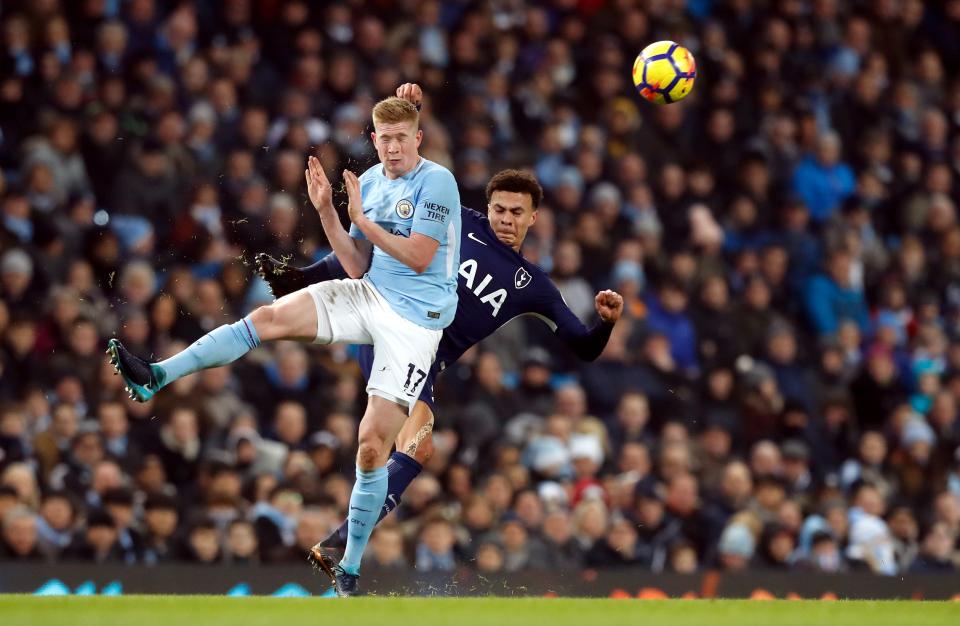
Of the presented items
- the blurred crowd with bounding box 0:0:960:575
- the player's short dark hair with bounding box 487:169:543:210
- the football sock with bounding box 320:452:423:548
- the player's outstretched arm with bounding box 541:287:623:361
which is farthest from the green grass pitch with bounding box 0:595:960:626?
the blurred crowd with bounding box 0:0:960:575

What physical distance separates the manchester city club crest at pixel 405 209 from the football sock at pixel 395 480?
1.44m

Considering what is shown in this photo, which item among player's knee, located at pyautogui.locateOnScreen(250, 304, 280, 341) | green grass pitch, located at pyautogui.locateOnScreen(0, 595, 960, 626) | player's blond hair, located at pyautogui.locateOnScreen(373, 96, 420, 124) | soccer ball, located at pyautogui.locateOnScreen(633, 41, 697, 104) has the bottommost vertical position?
green grass pitch, located at pyautogui.locateOnScreen(0, 595, 960, 626)

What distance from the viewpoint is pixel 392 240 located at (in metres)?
7.64

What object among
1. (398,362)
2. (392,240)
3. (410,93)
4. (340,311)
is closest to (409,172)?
(392,240)

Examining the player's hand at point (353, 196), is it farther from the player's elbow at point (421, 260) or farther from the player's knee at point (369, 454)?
the player's knee at point (369, 454)

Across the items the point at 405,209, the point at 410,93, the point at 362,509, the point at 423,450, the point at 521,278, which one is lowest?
the point at 362,509

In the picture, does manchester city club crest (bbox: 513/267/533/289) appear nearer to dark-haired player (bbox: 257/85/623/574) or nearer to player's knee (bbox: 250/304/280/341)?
dark-haired player (bbox: 257/85/623/574)

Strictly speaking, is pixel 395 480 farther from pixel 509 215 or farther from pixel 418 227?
pixel 509 215

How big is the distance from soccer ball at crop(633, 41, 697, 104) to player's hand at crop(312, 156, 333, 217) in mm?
2777

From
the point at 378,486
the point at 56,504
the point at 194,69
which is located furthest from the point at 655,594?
the point at 194,69

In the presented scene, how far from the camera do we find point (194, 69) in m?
12.8

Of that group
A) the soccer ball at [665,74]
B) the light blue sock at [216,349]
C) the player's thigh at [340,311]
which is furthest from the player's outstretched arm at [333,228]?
the soccer ball at [665,74]

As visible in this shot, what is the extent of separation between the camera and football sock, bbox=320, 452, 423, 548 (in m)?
8.20

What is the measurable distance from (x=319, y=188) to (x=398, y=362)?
3.24ft
